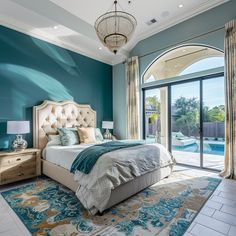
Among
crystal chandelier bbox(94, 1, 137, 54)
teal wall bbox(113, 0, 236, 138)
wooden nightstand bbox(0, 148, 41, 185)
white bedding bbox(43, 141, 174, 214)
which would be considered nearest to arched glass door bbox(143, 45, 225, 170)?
teal wall bbox(113, 0, 236, 138)

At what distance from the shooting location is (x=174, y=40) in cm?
434

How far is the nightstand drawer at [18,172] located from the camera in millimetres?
3047

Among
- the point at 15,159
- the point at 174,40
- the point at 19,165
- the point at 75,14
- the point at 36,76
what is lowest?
the point at 19,165

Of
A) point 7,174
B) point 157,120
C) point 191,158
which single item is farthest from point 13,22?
point 191,158

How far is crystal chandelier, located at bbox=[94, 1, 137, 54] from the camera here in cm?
255

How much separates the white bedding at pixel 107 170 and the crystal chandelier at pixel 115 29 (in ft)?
5.94

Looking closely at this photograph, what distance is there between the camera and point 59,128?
4047 millimetres

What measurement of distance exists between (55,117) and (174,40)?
3.68 m

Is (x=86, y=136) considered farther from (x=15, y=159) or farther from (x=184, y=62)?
(x=184, y=62)

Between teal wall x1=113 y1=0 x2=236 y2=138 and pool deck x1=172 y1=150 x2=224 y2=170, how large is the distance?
192 centimetres

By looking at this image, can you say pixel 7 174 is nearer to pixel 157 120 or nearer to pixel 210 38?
pixel 157 120

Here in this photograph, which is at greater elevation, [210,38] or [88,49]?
[88,49]

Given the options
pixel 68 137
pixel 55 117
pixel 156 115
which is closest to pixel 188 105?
pixel 156 115

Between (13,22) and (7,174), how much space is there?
10.4ft
